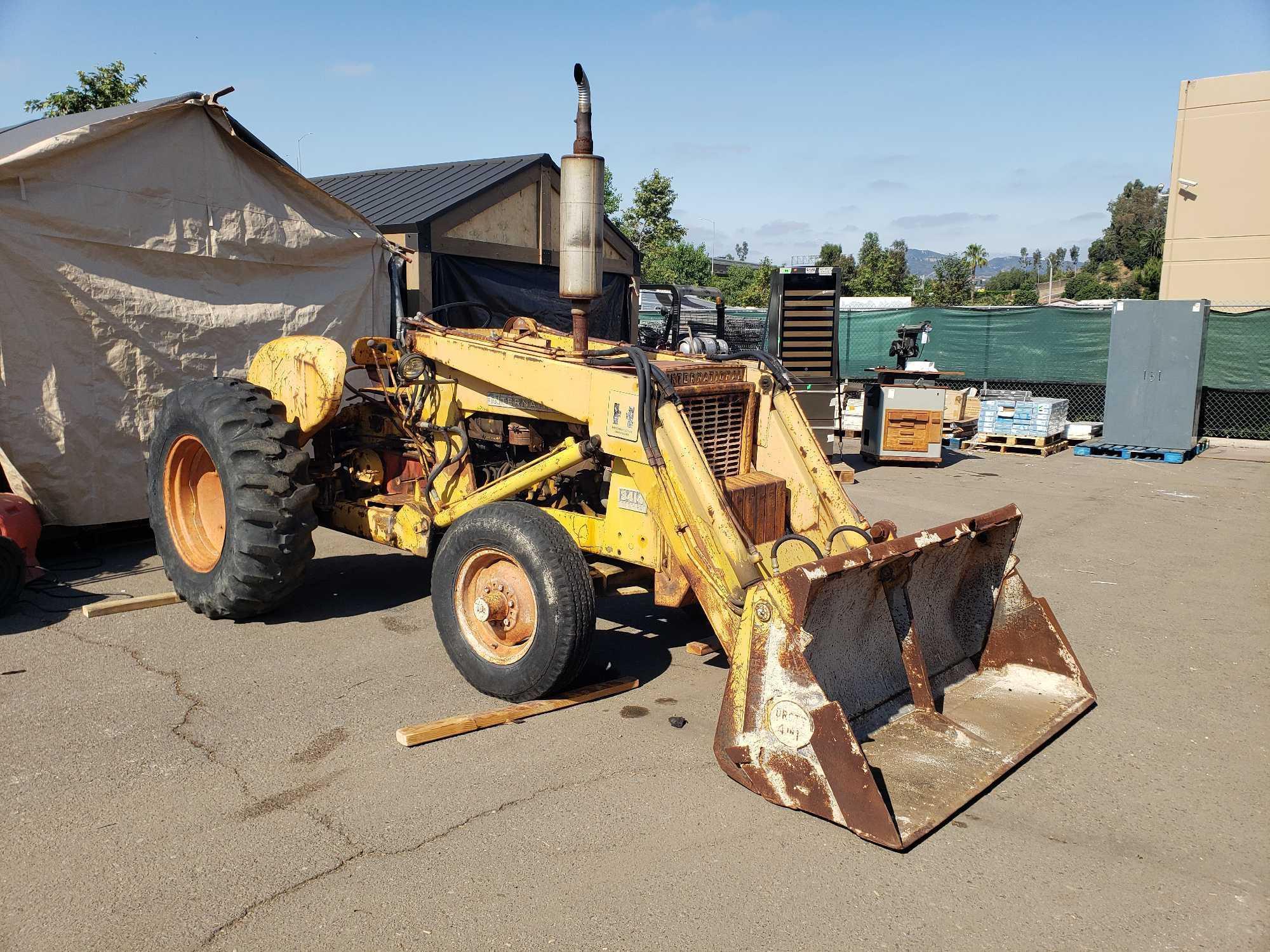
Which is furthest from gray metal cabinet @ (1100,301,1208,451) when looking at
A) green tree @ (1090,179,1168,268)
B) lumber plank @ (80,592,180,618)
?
green tree @ (1090,179,1168,268)

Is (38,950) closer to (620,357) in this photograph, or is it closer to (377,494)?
(620,357)

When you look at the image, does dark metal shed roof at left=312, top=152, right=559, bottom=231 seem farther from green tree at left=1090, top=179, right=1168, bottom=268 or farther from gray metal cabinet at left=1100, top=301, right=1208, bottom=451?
green tree at left=1090, top=179, right=1168, bottom=268

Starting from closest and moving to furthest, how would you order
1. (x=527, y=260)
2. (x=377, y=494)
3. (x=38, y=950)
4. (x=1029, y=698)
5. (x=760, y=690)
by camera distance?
(x=38, y=950) → (x=760, y=690) → (x=1029, y=698) → (x=377, y=494) → (x=527, y=260)

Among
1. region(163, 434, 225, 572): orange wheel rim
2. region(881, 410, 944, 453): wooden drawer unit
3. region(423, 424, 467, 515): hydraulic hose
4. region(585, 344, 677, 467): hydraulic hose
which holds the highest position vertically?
region(585, 344, 677, 467): hydraulic hose

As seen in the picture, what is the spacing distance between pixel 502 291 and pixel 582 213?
7087 mm

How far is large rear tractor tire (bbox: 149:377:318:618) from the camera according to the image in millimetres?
5688

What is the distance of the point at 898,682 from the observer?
4629mm

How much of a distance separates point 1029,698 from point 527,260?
354 inches

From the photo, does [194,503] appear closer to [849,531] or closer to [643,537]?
[643,537]

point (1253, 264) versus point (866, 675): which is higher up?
point (1253, 264)

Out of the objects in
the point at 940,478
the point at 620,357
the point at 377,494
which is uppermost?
the point at 620,357

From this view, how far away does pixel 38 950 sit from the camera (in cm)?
298

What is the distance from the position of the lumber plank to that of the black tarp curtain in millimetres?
4479

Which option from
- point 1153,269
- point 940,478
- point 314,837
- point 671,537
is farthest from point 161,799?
point 1153,269
